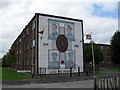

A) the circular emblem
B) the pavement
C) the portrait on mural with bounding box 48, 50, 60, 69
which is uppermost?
the circular emblem

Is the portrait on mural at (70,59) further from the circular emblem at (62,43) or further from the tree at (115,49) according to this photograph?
the tree at (115,49)

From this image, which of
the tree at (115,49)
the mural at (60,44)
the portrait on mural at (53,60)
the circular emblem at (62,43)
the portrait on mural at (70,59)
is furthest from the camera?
the tree at (115,49)

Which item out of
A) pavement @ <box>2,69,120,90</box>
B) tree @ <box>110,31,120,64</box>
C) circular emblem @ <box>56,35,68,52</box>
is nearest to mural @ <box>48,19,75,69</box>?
circular emblem @ <box>56,35,68,52</box>

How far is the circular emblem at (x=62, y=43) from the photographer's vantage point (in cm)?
2578

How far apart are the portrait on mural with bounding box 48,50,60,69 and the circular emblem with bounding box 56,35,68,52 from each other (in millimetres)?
1154

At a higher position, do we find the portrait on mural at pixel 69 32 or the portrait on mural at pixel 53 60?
the portrait on mural at pixel 69 32

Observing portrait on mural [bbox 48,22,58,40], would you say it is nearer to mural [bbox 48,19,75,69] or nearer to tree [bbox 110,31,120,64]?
mural [bbox 48,19,75,69]

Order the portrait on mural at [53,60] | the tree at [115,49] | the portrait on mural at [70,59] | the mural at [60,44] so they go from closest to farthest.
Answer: the portrait on mural at [53,60] → the mural at [60,44] → the portrait on mural at [70,59] → the tree at [115,49]

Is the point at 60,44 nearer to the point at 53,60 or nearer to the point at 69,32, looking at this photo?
the point at 69,32

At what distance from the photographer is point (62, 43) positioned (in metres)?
26.2

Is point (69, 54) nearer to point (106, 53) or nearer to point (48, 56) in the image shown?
point (48, 56)

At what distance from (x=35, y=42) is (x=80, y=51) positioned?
801 centimetres

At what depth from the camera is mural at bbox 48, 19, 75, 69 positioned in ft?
81.7

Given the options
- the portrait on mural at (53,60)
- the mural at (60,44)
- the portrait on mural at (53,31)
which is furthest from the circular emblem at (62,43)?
the portrait on mural at (53,60)
